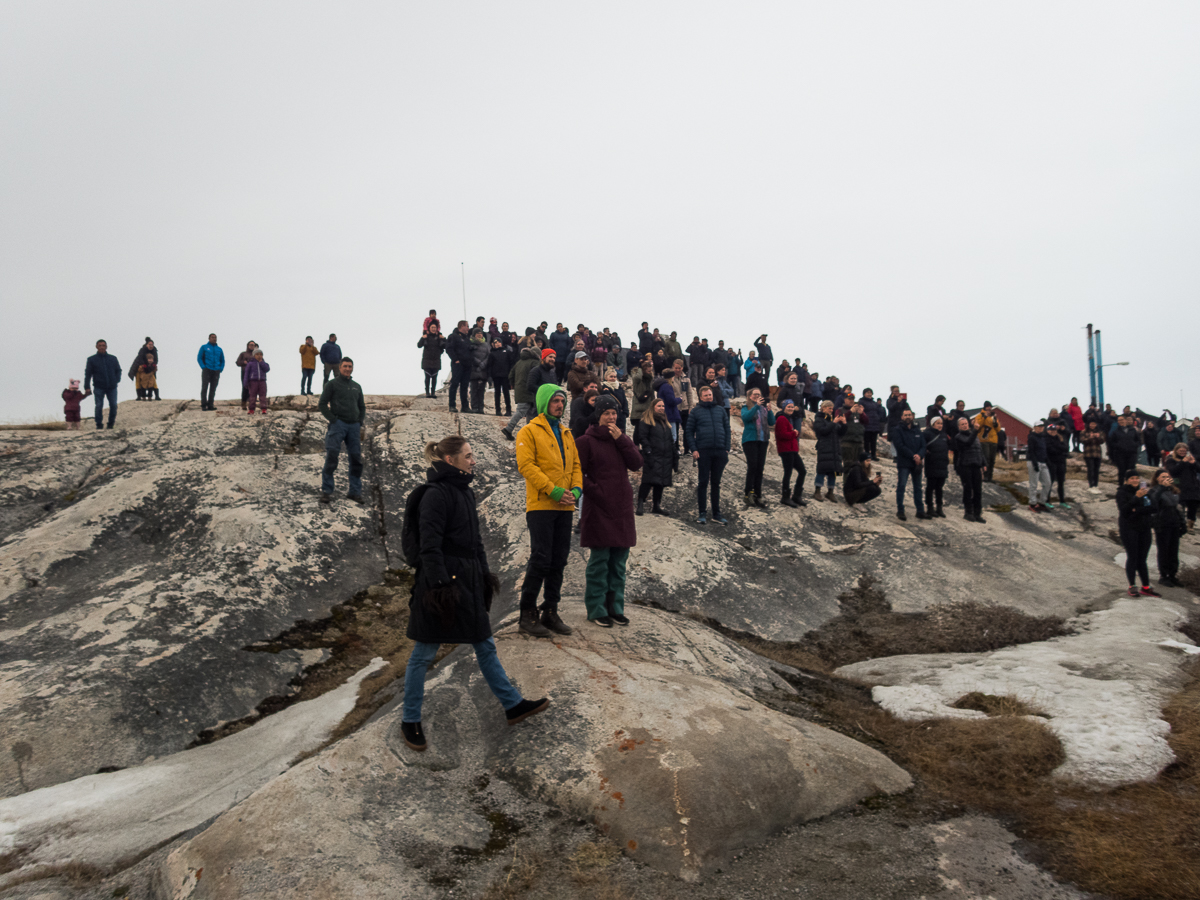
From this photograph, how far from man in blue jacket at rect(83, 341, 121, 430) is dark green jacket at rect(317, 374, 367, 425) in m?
7.18

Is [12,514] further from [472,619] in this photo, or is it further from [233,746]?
[472,619]

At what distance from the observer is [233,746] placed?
618 centimetres

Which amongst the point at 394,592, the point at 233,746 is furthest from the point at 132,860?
the point at 394,592

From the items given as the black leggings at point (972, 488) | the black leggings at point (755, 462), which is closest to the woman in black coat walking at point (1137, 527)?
the black leggings at point (972, 488)

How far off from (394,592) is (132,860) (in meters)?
5.46

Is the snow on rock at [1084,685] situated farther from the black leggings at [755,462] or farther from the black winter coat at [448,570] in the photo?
the black leggings at [755,462]

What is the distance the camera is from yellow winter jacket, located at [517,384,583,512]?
6316 mm

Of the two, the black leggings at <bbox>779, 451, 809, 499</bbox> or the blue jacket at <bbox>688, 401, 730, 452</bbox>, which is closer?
the blue jacket at <bbox>688, 401, 730, 452</bbox>

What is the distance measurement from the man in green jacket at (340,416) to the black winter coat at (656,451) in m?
4.52

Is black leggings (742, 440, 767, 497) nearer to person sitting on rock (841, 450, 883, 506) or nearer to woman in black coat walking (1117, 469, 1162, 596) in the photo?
person sitting on rock (841, 450, 883, 506)

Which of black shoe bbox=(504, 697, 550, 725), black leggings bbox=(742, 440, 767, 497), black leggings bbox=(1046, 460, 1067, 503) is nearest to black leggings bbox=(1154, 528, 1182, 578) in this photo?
black leggings bbox=(1046, 460, 1067, 503)

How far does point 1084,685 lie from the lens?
22.0ft

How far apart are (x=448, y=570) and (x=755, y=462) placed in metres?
8.55

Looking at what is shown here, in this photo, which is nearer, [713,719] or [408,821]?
[408,821]
